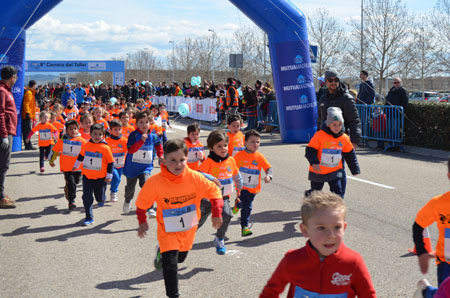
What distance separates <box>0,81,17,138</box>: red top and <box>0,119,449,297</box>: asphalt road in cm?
121

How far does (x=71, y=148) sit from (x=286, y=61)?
31.1 ft

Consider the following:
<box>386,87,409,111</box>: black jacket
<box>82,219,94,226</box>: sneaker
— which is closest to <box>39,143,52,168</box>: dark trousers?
<box>82,219,94,226</box>: sneaker

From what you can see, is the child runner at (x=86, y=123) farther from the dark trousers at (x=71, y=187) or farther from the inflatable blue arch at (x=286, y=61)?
the inflatable blue arch at (x=286, y=61)

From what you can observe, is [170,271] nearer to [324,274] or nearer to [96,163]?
[324,274]

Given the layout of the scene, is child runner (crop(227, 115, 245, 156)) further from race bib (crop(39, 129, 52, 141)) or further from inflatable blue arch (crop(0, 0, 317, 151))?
inflatable blue arch (crop(0, 0, 317, 151))

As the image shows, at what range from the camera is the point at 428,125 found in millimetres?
14172

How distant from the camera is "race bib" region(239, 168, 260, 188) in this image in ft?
21.5

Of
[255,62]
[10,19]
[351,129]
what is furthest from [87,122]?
[255,62]

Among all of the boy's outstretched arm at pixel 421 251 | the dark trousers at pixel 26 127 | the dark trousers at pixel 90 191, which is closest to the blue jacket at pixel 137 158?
the dark trousers at pixel 90 191

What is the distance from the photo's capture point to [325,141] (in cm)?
664

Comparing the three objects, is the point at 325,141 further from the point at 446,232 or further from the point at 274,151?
the point at 274,151

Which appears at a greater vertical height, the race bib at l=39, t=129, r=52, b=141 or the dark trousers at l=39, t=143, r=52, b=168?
the race bib at l=39, t=129, r=52, b=141

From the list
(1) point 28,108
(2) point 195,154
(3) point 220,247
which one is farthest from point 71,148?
(1) point 28,108

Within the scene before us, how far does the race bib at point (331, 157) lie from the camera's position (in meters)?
6.64
